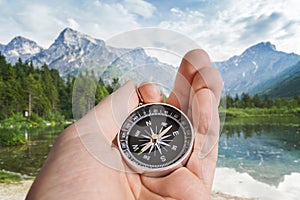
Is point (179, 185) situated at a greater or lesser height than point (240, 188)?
greater

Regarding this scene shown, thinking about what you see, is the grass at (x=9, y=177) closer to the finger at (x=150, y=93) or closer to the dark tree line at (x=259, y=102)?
the finger at (x=150, y=93)

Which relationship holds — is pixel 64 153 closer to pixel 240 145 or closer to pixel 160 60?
pixel 160 60

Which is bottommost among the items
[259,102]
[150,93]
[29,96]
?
[150,93]

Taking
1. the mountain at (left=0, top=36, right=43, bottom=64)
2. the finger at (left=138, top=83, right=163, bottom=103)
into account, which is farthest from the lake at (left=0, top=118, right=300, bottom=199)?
the mountain at (left=0, top=36, right=43, bottom=64)

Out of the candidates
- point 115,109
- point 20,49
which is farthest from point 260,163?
point 20,49

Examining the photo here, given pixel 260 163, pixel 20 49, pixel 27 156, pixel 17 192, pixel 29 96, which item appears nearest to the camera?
pixel 17 192

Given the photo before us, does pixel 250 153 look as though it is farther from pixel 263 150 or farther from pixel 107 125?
pixel 107 125

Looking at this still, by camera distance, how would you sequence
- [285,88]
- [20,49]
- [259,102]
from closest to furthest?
[259,102] → [285,88] → [20,49]

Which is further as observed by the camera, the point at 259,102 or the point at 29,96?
the point at 259,102
